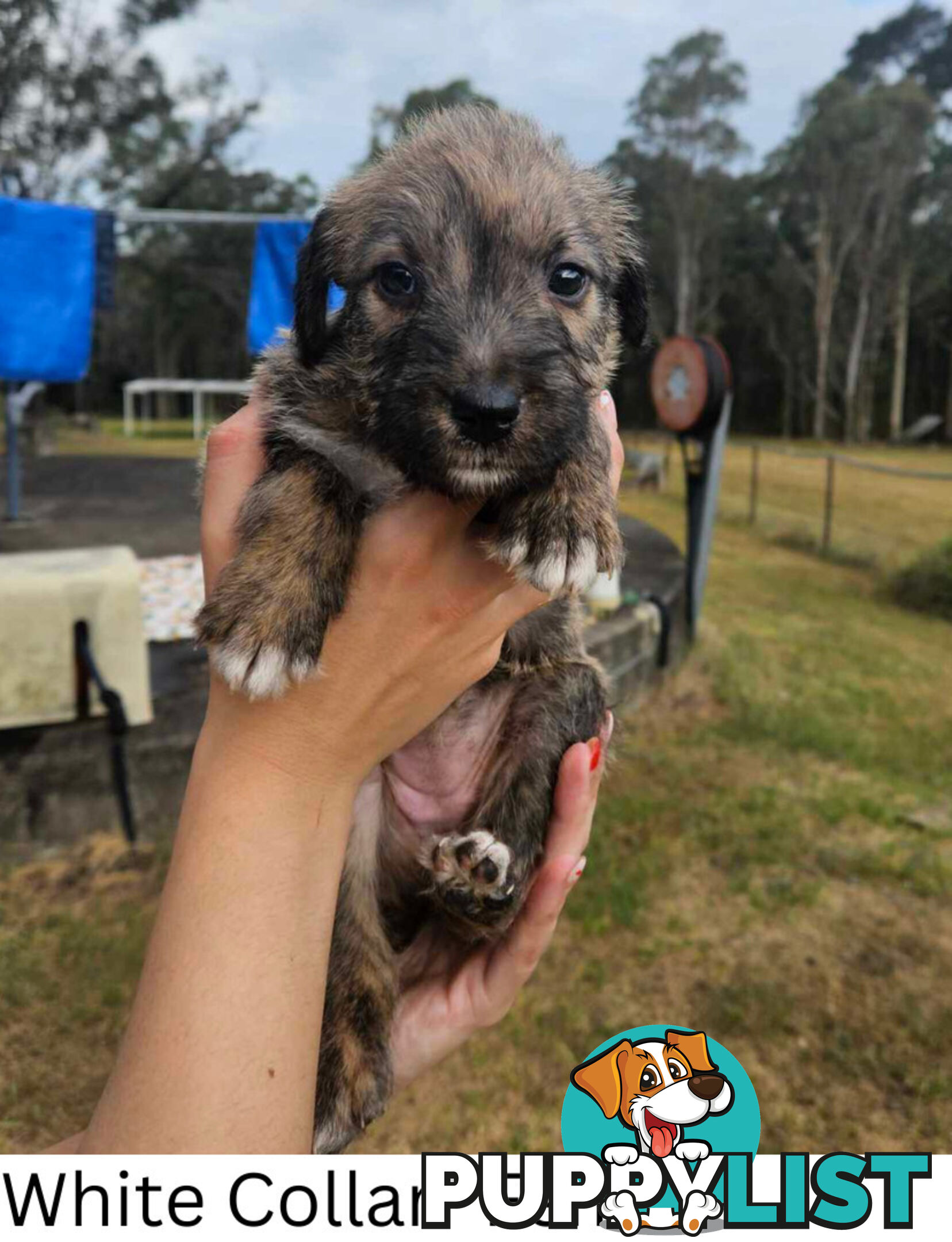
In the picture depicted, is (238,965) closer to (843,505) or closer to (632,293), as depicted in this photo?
(632,293)

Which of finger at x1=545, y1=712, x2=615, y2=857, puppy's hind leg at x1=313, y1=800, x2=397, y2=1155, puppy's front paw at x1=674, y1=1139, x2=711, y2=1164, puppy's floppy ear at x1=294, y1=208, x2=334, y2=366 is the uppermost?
puppy's floppy ear at x1=294, y1=208, x2=334, y2=366

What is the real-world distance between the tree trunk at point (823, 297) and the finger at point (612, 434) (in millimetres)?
43517

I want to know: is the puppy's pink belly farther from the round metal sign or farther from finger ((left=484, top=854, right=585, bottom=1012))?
the round metal sign

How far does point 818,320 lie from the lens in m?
43.1

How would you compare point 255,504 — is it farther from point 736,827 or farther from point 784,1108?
point 736,827

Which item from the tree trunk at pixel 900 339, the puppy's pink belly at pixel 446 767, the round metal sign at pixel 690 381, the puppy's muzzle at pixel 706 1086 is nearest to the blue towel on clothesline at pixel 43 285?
the round metal sign at pixel 690 381

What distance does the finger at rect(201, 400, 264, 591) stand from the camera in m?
2.18

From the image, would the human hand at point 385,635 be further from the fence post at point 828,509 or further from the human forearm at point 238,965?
the fence post at point 828,509

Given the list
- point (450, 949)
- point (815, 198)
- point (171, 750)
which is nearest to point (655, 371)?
point (171, 750)

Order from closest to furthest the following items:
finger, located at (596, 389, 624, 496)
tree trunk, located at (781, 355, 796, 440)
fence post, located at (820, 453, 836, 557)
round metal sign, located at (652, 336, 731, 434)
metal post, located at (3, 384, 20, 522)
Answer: finger, located at (596, 389, 624, 496) < round metal sign, located at (652, 336, 731, 434) < metal post, located at (3, 384, 20, 522) < fence post, located at (820, 453, 836, 557) < tree trunk, located at (781, 355, 796, 440)

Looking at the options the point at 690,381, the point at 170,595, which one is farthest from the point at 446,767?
the point at 690,381

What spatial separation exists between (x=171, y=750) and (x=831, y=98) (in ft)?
155

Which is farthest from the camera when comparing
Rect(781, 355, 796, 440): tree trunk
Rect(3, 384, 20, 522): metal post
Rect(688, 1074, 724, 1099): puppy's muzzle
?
Rect(781, 355, 796, 440): tree trunk

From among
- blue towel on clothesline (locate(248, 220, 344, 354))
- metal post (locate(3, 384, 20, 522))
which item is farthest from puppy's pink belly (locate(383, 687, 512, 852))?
metal post (locate(3, 384, 20, 522))
